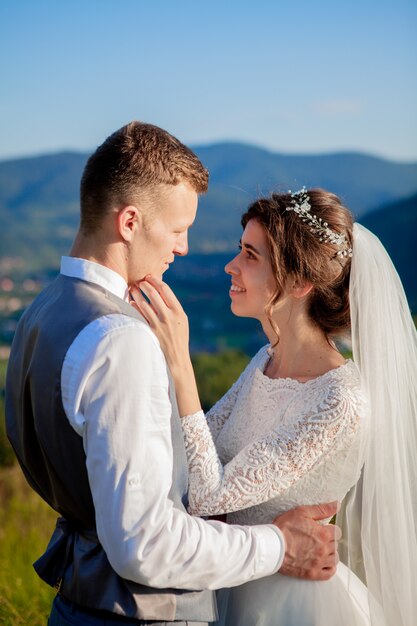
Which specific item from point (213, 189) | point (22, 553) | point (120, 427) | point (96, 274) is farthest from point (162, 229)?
point (213, 189)

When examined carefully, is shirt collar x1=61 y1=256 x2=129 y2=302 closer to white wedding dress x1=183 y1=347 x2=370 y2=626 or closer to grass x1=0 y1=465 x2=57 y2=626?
white wedding dress x1=183 y1=347 x2=370 y2=626

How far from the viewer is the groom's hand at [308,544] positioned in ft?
8.74

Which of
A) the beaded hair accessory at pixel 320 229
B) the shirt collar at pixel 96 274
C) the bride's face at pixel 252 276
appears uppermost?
the shirt collar at pixel 96 274

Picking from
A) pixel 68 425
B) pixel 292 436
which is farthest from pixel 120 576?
pixel 292 436

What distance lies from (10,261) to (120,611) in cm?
5576

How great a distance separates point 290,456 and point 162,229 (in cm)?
101

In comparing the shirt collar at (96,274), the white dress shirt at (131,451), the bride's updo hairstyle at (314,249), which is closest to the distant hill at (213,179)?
the bride's updo hairstyle at (314,249)

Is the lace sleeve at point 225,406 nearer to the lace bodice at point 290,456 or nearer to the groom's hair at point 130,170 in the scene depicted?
the lace bodice at point 290,456

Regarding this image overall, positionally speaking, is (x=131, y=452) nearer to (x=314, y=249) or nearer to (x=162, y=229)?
(x=162, y=229)

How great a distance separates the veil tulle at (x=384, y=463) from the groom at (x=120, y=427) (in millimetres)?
408

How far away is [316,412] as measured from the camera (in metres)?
2.91

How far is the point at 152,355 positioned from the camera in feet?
6.89

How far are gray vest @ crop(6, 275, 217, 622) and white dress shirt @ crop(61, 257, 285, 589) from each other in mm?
74

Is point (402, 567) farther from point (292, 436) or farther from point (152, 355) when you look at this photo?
point (152, 355)
